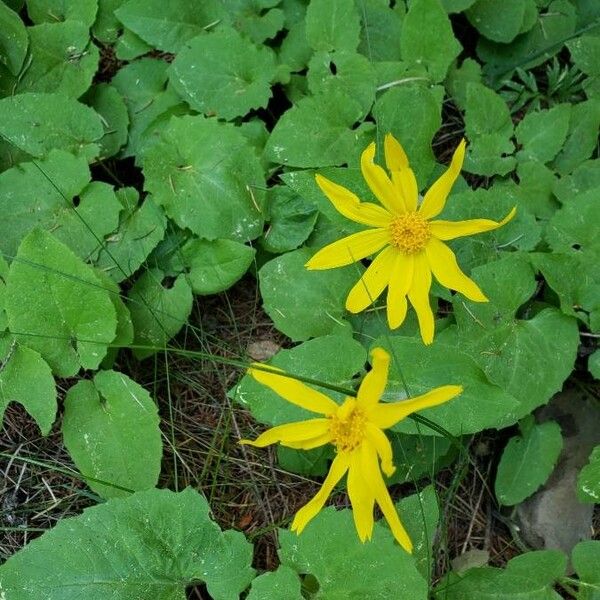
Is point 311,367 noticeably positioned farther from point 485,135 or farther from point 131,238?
point 485,135

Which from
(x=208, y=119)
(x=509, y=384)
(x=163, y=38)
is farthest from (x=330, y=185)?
(x=163, y=38)

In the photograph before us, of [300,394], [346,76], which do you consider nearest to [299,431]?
[300,394]

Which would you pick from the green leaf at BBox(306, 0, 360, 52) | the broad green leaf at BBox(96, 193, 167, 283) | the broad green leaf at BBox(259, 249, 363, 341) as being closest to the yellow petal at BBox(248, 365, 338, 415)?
the broad green leaf at BBox(259, 249, 363, 341)

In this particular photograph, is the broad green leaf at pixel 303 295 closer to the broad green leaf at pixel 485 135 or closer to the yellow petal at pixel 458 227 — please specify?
the yellow petal at pixel 458 227

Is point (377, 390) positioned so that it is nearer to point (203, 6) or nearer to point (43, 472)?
point (43, 472)

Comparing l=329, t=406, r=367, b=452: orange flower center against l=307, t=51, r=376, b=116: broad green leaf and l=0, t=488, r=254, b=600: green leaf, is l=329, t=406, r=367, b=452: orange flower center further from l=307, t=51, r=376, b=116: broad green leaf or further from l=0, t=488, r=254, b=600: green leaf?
l=307, t=51, r=376, b=116: broad green leaf

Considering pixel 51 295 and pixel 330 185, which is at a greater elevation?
pixel 330 185

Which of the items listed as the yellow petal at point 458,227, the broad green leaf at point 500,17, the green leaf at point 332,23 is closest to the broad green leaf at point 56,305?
the yellow petal at point 458,227
